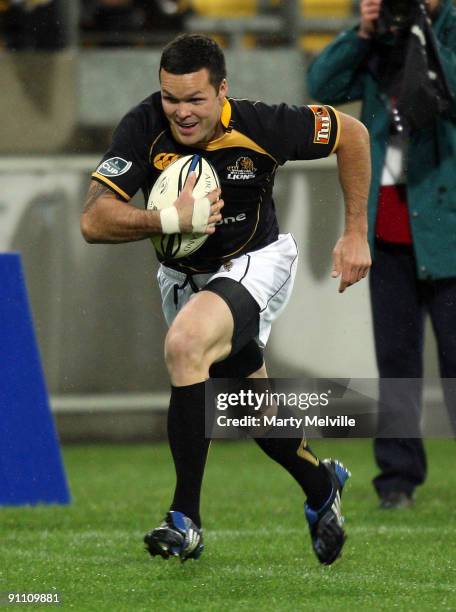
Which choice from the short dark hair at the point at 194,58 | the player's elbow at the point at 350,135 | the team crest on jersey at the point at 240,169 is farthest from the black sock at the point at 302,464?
the short dark hair at the point at 194,58

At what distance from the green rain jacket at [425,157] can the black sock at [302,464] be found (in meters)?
1.54

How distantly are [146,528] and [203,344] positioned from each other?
169cm

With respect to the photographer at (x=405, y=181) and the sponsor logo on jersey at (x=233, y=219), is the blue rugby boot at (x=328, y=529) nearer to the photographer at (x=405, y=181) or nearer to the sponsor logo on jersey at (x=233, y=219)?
the sponsor logo on jersey at (x=233, y=219)

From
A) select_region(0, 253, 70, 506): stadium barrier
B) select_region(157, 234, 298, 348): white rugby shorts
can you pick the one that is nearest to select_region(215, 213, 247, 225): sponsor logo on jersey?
select_region(157, 234, 298, 348): white rugby shorts

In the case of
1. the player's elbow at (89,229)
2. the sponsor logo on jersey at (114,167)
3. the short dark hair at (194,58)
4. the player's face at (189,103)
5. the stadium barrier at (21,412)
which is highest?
the short dark hair at (194,58)

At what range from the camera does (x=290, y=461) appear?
5301mm

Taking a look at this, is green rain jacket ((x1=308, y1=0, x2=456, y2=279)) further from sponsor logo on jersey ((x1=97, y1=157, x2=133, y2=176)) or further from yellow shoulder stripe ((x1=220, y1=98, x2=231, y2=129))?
sponsor logo on jersey ((x1=97, y1=157, x2=133, y2=176))

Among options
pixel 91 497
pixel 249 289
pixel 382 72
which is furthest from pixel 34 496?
pixel 382 72

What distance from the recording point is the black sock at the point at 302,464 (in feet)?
17.3

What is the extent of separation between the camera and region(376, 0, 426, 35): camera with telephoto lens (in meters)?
6.43

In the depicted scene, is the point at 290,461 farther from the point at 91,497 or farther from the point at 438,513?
the point at 91,497
